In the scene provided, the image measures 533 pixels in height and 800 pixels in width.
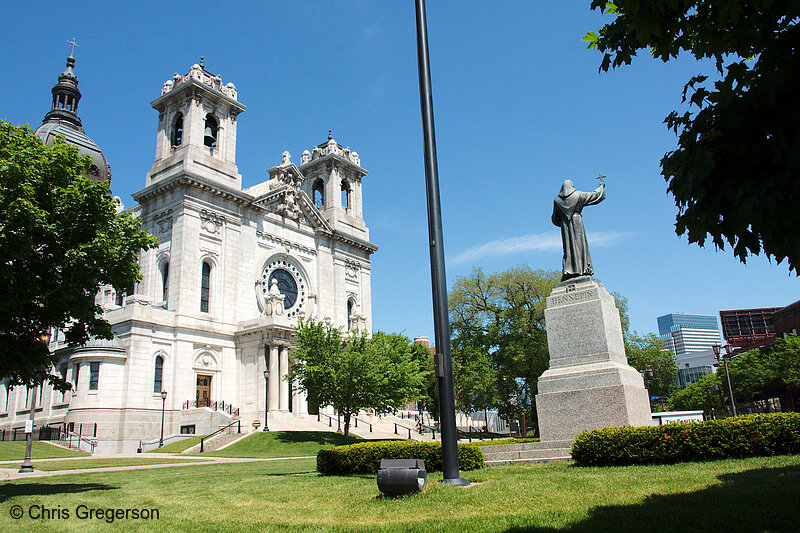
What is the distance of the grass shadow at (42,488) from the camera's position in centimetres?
1327

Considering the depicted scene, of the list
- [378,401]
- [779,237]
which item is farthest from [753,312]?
[779,237]

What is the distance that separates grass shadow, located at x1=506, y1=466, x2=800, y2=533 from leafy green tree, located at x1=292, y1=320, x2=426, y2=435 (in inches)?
1193

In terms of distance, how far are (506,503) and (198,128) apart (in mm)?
44788

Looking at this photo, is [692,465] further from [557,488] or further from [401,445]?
[401,445]

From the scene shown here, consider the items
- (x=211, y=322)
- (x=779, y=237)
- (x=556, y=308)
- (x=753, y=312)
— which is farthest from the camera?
(x=753, y=312)

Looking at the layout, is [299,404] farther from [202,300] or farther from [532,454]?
[532,454]

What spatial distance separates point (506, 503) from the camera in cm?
822

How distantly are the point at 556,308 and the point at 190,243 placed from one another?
34158mm

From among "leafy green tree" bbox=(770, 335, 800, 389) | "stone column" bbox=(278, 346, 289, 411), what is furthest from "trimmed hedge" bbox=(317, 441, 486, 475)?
"leafy green tree" bbox=(770, 335, 800, 389)

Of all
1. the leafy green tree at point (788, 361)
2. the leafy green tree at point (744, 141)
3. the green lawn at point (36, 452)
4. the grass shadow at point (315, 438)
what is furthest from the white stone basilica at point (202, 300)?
the leafy green tree at point (744, 141)

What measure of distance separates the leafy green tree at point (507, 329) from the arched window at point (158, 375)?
21.2m

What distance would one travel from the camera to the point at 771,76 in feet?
14.2

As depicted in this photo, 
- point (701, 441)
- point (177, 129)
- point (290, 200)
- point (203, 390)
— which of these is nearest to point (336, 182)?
point (290, 200)

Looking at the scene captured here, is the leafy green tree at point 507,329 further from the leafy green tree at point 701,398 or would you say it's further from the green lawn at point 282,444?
the leafy green tree at point 701,398
